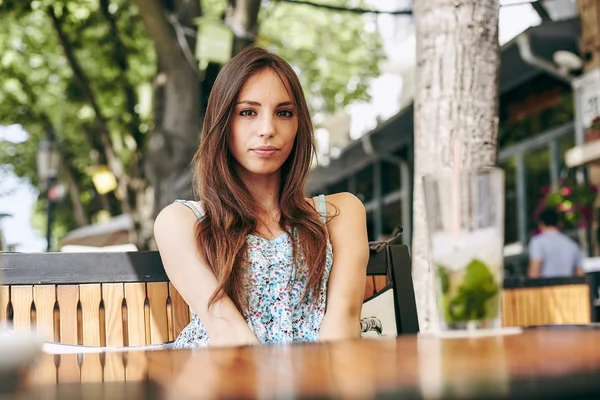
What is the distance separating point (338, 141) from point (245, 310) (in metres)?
15.7

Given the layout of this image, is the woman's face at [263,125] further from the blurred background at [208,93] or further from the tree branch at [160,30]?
the tree branch at [160,30]

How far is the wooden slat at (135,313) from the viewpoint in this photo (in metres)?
3.29

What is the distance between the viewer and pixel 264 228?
3021mm

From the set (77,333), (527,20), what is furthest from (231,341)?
(527,20)

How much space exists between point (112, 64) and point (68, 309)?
10609 mm

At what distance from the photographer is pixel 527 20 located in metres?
19.3

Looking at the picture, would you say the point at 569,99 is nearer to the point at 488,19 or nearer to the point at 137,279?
the point at 488,19

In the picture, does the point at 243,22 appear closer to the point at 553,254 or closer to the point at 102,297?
the point at 553,254

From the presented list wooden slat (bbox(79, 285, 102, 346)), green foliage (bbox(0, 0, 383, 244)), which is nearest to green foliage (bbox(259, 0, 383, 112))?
green foliage (bbox(0, 0, 383, 244))

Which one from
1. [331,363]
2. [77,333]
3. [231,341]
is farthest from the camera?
[77,333]

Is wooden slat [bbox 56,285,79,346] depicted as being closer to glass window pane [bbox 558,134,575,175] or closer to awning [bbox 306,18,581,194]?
awning [bbox 306,18,581,194]

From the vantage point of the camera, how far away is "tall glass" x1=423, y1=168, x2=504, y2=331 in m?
1.82

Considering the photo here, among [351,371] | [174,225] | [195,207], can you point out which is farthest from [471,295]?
[195,207]

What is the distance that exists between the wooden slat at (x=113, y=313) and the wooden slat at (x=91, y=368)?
149cm
